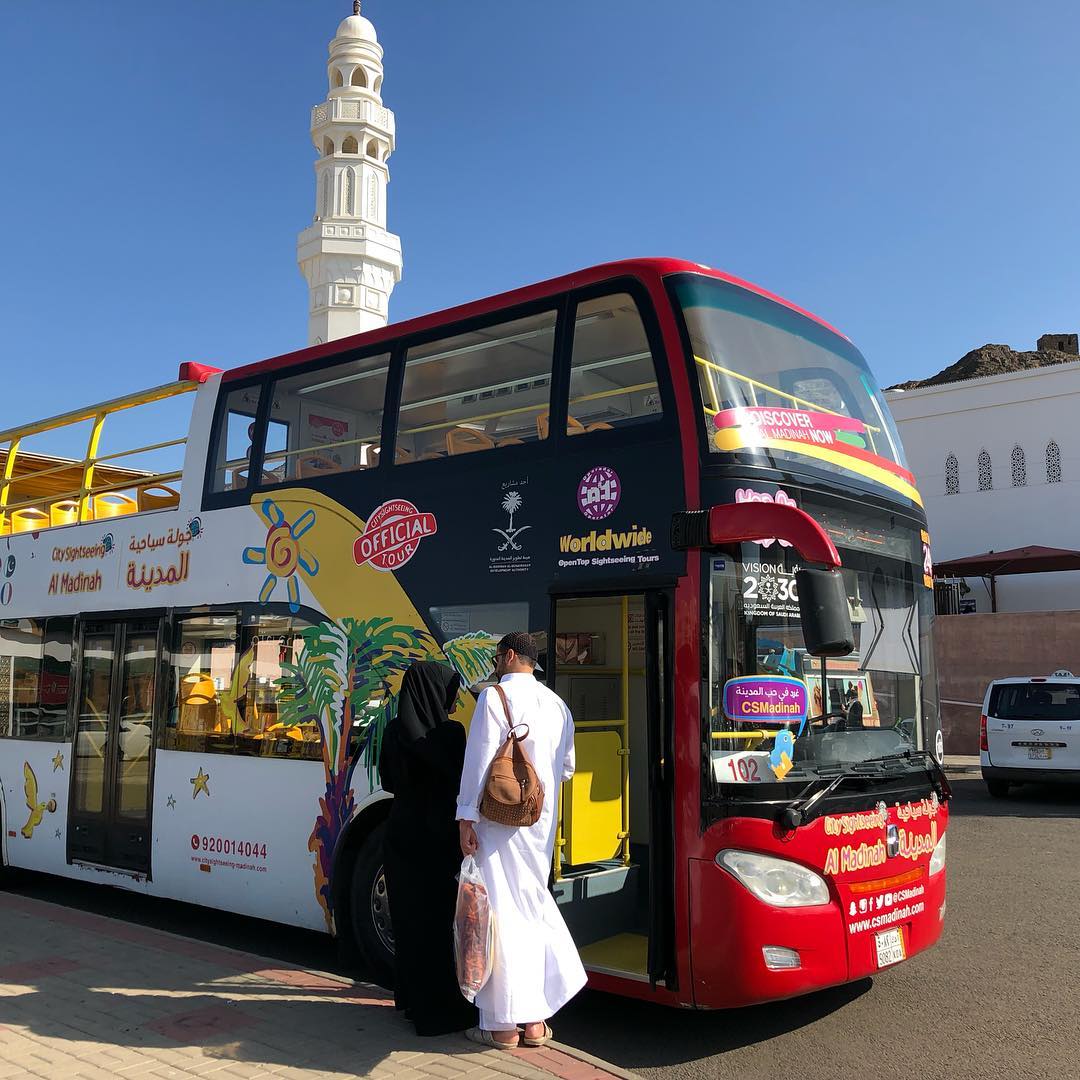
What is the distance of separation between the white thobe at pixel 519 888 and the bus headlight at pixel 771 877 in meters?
0.85

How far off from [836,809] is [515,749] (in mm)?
1665

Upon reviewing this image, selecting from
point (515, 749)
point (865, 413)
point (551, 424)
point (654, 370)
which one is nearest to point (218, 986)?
point (515, 749)

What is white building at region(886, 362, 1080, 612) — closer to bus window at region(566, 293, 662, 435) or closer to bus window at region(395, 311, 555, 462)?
bus window at region(395, 311, 555, 462)

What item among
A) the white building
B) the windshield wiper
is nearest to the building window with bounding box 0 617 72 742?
the windshield wiper

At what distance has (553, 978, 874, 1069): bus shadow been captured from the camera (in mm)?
5555

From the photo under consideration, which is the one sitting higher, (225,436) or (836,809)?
(225,436)

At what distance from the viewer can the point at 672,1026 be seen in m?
5.98

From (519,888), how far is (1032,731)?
42.8ft

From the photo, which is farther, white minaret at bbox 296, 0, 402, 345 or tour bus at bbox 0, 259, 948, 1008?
white minaret at bbox 296, 0, 402, 345

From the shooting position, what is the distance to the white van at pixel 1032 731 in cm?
1574

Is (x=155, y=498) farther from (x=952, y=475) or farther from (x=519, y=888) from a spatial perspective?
(x=952, y=475)

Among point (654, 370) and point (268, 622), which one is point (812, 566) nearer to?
point (654, 370)

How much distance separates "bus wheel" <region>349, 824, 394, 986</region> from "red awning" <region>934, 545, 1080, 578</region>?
22069 mm

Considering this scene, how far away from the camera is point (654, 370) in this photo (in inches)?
229
